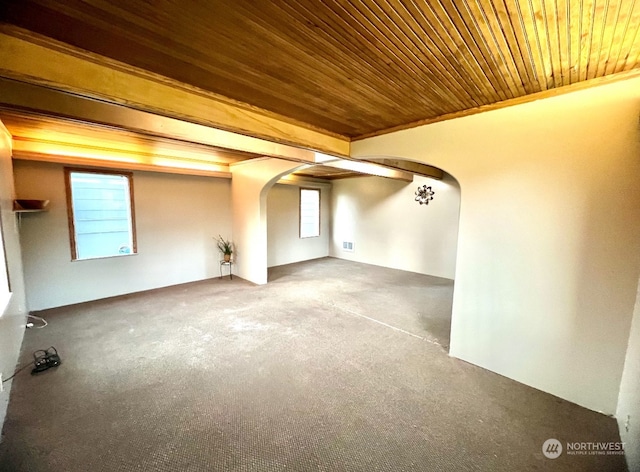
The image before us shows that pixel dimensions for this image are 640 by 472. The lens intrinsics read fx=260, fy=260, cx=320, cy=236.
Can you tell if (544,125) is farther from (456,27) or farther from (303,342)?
(303,342)

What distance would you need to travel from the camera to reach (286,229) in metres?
7.04

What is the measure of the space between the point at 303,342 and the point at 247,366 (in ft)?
2.27

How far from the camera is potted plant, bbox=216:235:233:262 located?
5.51m

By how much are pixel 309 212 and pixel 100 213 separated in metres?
4.80

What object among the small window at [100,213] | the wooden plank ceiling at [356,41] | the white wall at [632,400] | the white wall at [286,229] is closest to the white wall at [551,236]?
the white wall at [632,400]

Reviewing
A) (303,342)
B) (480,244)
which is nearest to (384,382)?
→ (303,342)

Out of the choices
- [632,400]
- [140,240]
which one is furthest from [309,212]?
[632,400]

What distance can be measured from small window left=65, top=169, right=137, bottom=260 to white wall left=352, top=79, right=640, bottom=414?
4764 mm

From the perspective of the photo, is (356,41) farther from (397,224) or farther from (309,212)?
(309,212)

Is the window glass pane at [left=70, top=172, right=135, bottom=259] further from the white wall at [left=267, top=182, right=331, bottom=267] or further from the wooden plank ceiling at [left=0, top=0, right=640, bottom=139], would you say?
the wooden plank ceiling at [left=0, top=0, right=640, bottom=139]

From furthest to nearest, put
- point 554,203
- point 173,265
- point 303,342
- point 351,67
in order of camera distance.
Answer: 1. point 173,265
2. point 303,342
3. point 554,203
4. point 351,67

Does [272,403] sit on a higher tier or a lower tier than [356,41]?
lower

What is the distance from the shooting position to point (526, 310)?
2.24m

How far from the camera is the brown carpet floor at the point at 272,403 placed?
5.22 feet
